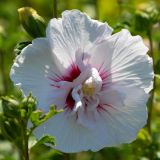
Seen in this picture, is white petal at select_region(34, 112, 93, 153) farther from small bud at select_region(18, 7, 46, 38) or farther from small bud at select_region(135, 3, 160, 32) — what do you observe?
small bud at select_region(135, 3, 160, 32)

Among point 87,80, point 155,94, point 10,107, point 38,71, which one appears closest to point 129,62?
point 87,80

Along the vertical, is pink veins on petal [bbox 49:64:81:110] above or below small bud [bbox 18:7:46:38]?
below

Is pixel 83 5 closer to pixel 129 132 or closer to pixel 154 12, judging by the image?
pixel 154 12

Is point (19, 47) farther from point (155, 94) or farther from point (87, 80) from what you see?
point (155, 94)

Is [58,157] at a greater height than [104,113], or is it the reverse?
[104,113]

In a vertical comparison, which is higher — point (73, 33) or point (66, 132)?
point (73, 33)

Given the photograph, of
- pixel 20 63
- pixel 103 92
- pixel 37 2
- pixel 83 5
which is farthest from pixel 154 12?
pixel 37 2

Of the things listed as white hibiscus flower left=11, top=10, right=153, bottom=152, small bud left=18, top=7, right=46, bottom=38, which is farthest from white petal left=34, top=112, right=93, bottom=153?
small bud left=18, top=7, right=46, bottom=38
